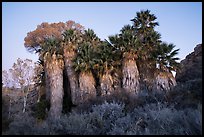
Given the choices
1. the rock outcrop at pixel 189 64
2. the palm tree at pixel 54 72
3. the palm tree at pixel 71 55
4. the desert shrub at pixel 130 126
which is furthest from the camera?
the rock outcrop at pixel 189 64

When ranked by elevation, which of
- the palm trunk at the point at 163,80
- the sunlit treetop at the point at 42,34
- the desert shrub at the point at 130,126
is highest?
the sunlit treetop at the point at 42,34

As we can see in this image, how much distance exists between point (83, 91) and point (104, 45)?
4776 mm

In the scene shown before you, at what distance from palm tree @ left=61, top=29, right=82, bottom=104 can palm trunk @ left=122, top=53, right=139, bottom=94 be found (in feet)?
17.0

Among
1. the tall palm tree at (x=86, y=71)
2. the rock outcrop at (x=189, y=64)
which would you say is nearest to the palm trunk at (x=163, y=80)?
the rock outcrop at (x=189, y=64)

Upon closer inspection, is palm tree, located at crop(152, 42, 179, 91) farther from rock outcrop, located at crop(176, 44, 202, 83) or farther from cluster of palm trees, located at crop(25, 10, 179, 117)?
rock outcrop, located at crop(176, 44, 202, 83)

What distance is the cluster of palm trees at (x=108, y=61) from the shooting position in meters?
22.6

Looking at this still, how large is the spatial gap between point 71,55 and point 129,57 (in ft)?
21.1

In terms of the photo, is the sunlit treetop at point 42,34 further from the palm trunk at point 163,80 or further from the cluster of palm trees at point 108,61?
the palm trunk at point 163,80

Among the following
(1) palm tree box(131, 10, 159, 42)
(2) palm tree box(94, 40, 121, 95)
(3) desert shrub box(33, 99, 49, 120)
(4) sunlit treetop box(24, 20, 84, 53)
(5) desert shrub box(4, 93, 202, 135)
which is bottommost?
(5) desert shrub box(4, 93, 202, 135)

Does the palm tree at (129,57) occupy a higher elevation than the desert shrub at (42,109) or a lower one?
higher

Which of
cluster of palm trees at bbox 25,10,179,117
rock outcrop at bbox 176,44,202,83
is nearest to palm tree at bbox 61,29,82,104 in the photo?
cluster of palm trees at bbox 25,10,179,117

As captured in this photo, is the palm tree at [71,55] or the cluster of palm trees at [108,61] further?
the palm tree at [71,55]

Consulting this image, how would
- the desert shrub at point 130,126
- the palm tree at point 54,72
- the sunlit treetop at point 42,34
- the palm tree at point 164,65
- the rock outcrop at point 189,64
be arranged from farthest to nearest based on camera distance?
the sunlit treetop at point 42,34 → the rock outcrop at point 189,64 → the palm tree at point 54,72 → the palm tree at point 164,65 → the desert shrub at point 130,126

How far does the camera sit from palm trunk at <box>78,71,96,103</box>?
23719 millimetres
